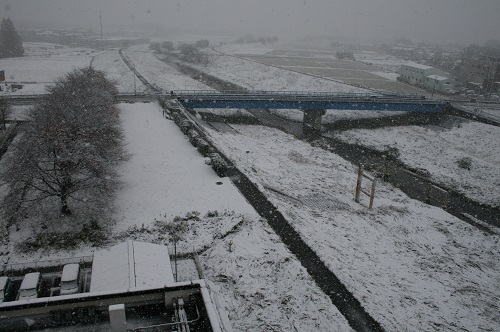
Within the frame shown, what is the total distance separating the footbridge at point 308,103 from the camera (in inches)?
2265

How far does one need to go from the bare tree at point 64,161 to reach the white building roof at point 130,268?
327 inches

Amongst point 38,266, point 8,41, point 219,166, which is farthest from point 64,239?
point 8,41

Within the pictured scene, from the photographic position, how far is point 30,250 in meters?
23.1

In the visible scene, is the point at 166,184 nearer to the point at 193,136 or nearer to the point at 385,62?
the point at 193,136

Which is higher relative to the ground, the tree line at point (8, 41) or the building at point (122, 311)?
the tree line at point (8, 41)

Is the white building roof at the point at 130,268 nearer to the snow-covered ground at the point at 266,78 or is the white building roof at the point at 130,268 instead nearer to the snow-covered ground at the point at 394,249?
the snow-covered ground at the point at 394,249

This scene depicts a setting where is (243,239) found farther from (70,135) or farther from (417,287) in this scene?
(70,135)

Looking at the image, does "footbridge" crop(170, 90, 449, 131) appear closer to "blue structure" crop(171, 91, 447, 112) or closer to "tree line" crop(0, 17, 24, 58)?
"blue structure" crop(171, 91, 447, 112)

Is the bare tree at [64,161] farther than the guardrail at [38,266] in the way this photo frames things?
Yes

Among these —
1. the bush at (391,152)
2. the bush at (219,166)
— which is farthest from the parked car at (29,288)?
the bush at (391,152)

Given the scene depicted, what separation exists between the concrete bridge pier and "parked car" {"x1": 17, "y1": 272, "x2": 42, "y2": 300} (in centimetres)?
4487

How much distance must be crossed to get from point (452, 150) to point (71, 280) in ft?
156

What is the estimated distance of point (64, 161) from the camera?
2523 cm

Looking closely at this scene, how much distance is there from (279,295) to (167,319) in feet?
32.5
